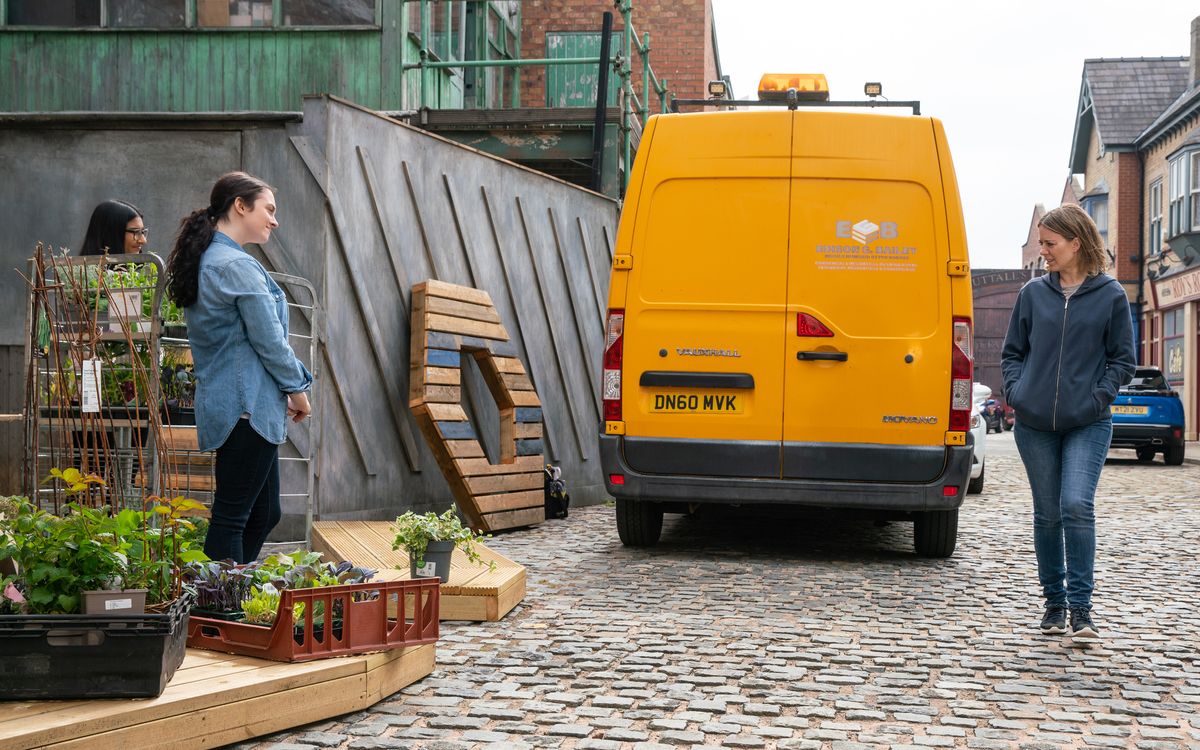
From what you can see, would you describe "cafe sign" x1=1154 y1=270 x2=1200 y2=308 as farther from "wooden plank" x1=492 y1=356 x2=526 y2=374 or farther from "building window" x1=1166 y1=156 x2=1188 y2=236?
"wooden plank" x1=492 y1=356 x2=526 y2=374

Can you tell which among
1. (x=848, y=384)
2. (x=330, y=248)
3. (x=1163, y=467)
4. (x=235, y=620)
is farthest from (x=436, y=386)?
(x=1163, y=467)

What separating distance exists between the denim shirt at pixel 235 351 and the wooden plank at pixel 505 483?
167 inches

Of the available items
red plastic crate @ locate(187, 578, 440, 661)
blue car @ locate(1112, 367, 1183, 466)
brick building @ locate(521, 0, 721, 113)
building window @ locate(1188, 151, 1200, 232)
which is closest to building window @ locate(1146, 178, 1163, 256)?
building window @ locate(1188, 151, 1200, 232)

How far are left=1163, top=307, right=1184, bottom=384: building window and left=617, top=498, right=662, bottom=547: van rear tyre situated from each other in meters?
28.7

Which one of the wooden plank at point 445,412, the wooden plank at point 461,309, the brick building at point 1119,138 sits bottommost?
the wooden plank at point 445,412

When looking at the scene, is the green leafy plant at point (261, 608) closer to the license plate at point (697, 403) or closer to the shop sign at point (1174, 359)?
the license plate at point (697, 403)

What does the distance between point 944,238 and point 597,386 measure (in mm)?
5816

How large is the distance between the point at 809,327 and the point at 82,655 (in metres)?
5.12

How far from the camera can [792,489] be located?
7902 millimetres

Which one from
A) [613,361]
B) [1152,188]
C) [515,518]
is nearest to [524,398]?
[515,518]

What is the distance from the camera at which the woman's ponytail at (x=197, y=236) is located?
17.0ft

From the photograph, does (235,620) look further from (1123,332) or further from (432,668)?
(1123,332)

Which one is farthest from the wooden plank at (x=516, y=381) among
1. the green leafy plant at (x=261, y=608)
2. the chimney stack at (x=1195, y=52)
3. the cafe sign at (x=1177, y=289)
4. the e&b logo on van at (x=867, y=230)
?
the chimney stack at (x=1195, y=52)

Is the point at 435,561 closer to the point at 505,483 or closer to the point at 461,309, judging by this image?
the point at 505,483
